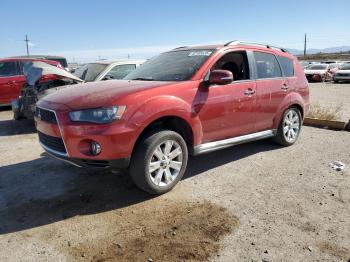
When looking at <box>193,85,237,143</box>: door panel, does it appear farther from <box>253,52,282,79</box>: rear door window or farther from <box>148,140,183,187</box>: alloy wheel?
<box>253,52,282,79</box>: rear door window

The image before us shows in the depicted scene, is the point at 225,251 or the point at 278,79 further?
the point at 278,79

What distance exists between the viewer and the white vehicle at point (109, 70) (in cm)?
848

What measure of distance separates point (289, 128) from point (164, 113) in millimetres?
3125

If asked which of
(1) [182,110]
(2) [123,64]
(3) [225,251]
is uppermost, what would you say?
(2) [123,64]

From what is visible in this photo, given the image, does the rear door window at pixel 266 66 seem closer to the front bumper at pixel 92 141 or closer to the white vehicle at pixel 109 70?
the front bumper at pixel 92 141

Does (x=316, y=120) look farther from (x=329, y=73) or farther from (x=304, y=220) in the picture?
(x=329, y=73)

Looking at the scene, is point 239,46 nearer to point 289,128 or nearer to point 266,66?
point 266,66

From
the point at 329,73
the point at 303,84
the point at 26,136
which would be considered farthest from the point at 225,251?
the point at 329,73

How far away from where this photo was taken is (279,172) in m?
5.19

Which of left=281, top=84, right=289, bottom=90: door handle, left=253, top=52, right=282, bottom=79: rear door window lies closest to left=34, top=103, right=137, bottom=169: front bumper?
left=253, top=52, right=282, bottom=79: rear door window

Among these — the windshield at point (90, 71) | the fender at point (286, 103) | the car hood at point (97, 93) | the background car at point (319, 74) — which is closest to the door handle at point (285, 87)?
the fender at point (286, 103)

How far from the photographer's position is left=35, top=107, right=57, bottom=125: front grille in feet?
13.7

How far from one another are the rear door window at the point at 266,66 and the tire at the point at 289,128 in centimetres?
72

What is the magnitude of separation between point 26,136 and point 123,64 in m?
2.84
